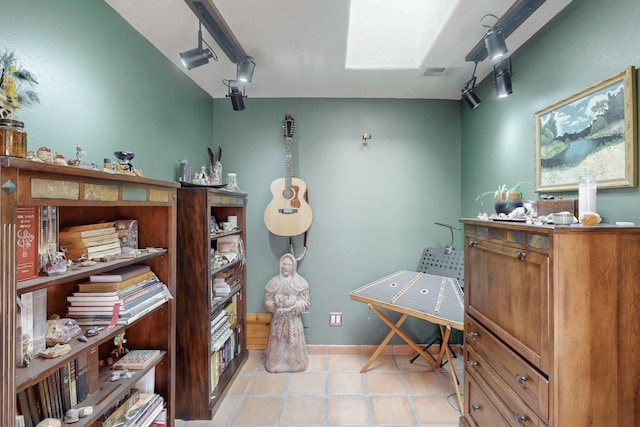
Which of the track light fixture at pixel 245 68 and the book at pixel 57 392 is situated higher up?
the track light fixture at pixel 245 68

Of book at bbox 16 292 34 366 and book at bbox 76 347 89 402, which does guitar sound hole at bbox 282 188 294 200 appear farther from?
book at bbox 16 292 34 366

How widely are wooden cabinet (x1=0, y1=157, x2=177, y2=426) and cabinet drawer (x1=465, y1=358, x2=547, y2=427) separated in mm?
1712

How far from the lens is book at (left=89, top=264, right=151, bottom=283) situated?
1392 mm

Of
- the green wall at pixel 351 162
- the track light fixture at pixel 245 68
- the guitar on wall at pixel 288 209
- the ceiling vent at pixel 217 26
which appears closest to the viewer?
the ceiling vent at pixel 217 26

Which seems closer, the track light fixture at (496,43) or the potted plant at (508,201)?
the track light fixture at (496,43)

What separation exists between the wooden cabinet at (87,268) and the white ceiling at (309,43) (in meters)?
1.05

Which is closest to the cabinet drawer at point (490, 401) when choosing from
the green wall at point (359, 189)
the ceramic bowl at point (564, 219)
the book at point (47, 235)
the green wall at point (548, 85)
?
the ceramic bowl at point (564, 219)

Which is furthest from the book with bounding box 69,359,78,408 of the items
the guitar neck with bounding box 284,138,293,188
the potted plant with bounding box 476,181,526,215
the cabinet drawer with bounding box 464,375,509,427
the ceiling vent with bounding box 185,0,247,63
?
the potted plant with bounding box 476,181,526,215

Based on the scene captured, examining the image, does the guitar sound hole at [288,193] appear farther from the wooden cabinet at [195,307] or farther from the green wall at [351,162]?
the wooden cabinet at [195,307]

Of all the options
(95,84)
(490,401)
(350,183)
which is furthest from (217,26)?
(490,401)

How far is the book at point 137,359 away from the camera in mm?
1518

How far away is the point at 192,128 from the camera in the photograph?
270cm

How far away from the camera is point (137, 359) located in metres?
1.57

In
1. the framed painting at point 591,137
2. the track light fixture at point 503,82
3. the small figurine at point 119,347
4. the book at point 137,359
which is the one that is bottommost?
the book at point 137,359
